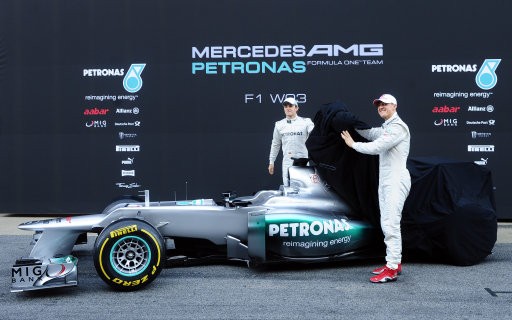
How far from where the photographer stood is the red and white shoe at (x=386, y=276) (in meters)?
4.98

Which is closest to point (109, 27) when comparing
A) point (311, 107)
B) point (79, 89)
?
point (79, 89)

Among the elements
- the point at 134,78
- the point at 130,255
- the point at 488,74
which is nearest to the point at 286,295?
the point at 130,255

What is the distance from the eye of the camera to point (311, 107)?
29.5ft

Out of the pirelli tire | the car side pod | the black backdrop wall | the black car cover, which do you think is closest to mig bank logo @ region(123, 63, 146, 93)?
the black backdrop wall

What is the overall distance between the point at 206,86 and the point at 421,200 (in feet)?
15.1

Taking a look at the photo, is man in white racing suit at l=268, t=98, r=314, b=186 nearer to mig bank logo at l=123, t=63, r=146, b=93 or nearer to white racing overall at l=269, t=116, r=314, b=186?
white racing overall at l=269, t=116, r=314, b=186

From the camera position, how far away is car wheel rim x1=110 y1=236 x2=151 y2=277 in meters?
4.74

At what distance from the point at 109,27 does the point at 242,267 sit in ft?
17.6

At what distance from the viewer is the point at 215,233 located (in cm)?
539

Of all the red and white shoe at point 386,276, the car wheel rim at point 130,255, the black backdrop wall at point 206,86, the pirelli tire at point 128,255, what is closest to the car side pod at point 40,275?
the pirelli tire at point 128,255

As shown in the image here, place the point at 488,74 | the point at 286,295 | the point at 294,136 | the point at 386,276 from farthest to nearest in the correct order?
the point at 488,74 → the point at 294,136 → the point at 386,276 → the point at 286,295

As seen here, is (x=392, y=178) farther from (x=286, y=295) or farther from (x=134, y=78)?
(x=134, y=78)

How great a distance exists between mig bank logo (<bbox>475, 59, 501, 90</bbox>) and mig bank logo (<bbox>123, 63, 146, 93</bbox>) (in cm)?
556

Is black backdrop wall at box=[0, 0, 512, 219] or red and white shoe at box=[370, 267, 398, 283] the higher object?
black backdrop wall at box=[0, 0, 512, 219]
